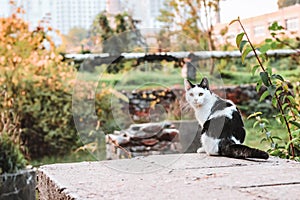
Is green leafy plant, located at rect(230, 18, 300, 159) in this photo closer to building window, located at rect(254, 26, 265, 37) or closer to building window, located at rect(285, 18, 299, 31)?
building window, located at rect(254, 26, 265, 37)

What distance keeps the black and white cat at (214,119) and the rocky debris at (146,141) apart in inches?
4.3

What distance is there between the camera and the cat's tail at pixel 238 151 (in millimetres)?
1408

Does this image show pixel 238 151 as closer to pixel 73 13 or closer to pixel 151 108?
pixel 151 108

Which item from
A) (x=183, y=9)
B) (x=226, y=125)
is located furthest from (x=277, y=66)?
(x=226, y=125)

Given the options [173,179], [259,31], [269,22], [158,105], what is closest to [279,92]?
[158,105]

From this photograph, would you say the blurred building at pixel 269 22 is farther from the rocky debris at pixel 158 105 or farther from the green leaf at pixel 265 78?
the green leaf at pixel 265 78

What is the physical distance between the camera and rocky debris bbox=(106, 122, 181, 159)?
1415mm

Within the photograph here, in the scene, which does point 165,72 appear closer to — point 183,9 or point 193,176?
point 193,176

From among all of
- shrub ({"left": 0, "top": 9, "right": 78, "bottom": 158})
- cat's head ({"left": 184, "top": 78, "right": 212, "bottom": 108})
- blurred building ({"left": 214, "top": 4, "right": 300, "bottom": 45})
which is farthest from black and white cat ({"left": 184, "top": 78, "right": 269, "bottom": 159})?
blurred building ({"left": 214, "top": 4, "right": 300, "bottom": 45})

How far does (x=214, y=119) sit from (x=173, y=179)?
46cm

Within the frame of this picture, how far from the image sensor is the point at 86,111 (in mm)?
1414

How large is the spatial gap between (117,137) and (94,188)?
0.50 metres

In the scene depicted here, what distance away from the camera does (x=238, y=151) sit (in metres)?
1.45

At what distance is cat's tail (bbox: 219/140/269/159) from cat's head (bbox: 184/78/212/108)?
0.50 feet
